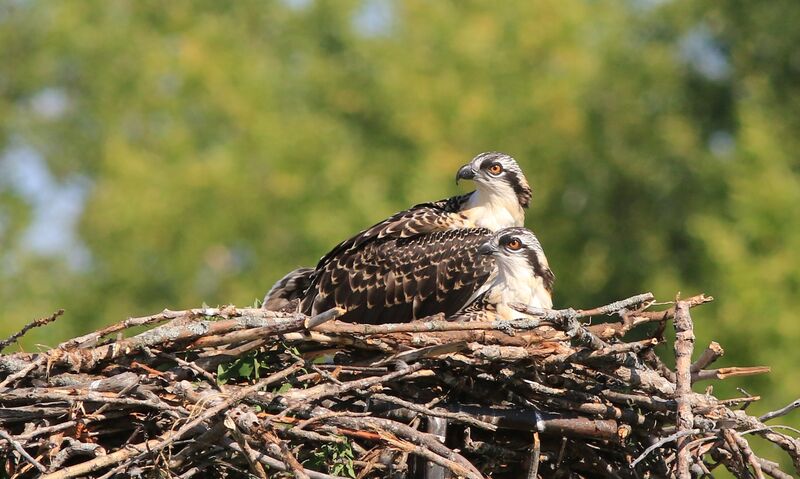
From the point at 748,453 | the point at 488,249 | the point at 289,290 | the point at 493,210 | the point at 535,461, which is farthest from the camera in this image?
the point at 289,290

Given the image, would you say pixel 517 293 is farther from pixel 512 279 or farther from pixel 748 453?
pixel 748 453

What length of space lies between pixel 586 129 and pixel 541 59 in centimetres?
675

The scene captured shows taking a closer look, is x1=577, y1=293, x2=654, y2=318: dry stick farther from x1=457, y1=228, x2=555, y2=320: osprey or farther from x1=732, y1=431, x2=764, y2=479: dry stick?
x1=457, y1=228, x2=555, y2=320: osprey

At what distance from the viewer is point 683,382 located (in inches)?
275

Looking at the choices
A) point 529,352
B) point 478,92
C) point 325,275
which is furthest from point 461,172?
point 478,92

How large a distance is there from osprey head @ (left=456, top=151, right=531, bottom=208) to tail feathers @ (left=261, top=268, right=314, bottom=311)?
4.28 ft

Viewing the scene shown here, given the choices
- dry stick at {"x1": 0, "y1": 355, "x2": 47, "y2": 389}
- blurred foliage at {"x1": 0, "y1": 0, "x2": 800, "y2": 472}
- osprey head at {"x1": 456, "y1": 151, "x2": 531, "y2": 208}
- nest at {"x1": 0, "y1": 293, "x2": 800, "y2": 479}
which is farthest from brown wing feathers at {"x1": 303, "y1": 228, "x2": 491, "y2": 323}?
blurred foliage at {"x1": 0, "y1": 0, "x2": 800, "y2": 472}

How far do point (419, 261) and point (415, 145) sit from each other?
911 inches

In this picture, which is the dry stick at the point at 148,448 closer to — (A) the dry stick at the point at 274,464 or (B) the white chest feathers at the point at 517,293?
(A) the dry stick at the point at 274,464

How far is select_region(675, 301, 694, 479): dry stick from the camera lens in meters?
6.73

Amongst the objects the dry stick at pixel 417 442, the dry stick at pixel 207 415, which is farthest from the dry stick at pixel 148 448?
the dry stick at pixel 417 442

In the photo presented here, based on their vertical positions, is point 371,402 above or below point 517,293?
below

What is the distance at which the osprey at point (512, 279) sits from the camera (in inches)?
343

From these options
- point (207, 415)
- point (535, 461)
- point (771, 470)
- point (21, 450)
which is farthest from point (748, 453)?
point (21, 450)
